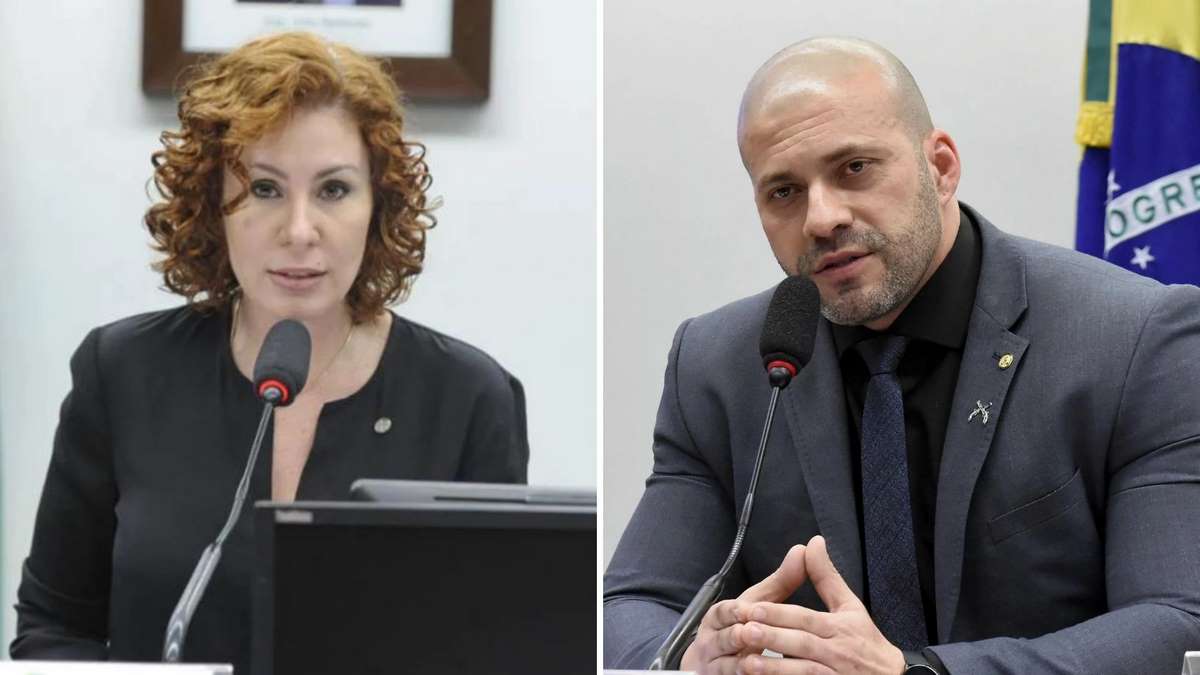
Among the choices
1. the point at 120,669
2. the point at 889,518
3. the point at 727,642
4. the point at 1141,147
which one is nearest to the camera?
the point at 120,669

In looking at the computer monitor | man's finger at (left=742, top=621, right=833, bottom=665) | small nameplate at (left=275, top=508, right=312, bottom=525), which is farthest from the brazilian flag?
small nameplate at (left=275, top=508, right=312, bottom=525)

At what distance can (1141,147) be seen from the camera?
2.47m

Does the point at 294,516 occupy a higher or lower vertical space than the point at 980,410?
lower

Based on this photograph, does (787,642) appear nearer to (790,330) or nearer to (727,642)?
(727,642)

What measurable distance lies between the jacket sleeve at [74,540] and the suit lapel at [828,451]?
982 mm

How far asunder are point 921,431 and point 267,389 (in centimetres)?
94

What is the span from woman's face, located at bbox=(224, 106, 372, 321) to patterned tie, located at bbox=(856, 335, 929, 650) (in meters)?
0.78

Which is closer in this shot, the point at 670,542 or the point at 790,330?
the point at 790,330

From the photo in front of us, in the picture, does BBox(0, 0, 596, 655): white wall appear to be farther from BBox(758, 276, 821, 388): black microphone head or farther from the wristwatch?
the wristwatch

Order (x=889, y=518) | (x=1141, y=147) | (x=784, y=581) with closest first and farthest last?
(x=784, y=581) < (x=889, y=518) < (x=1141, y=147)

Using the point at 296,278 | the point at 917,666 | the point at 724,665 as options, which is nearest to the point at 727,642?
the point at 724,665

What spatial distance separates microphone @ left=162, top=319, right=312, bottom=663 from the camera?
6.38 feet

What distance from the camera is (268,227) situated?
2.01 m

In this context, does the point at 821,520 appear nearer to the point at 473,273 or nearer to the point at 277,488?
the point at 473,273
